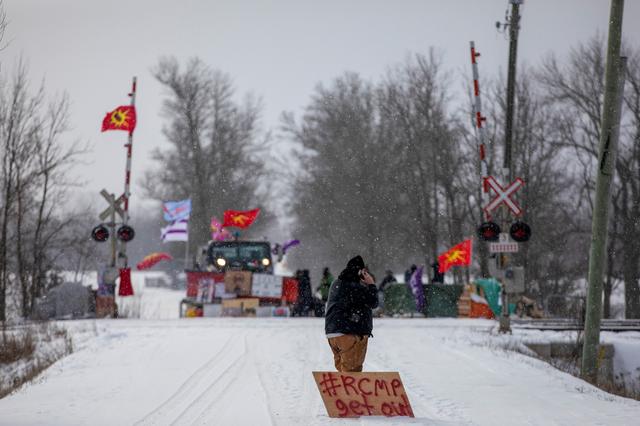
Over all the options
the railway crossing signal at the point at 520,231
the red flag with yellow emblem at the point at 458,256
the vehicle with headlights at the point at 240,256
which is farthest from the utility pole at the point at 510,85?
the vehicle with headlights at the point at 240,256

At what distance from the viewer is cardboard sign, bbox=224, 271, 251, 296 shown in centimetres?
2755

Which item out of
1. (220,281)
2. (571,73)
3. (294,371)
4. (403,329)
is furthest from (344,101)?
(294,371)

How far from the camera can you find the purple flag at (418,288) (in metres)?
29.3

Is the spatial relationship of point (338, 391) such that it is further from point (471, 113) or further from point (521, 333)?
point (471, 113)

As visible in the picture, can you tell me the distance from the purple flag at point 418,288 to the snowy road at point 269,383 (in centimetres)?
921

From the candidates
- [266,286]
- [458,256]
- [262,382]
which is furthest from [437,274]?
[262,382]

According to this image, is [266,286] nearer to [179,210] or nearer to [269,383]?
[179,210]

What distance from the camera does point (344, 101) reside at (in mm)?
54094

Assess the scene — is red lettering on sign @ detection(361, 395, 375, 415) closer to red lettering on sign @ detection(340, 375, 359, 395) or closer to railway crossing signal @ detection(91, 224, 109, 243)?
red lettering on sign @ detection(340, 375, 359, 395)

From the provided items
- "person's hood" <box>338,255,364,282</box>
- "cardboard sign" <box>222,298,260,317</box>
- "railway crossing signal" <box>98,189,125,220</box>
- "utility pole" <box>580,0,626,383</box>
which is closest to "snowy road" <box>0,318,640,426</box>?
"person's hood" <box>338,255,364,282</box>

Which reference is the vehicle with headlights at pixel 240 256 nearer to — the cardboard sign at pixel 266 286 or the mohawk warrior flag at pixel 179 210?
the cardboard sign at pixel 266 286

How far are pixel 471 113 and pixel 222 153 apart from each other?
672 inches

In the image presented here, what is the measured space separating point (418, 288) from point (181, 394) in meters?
18.7

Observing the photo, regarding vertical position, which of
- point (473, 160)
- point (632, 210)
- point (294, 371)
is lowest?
point (294, 371)
